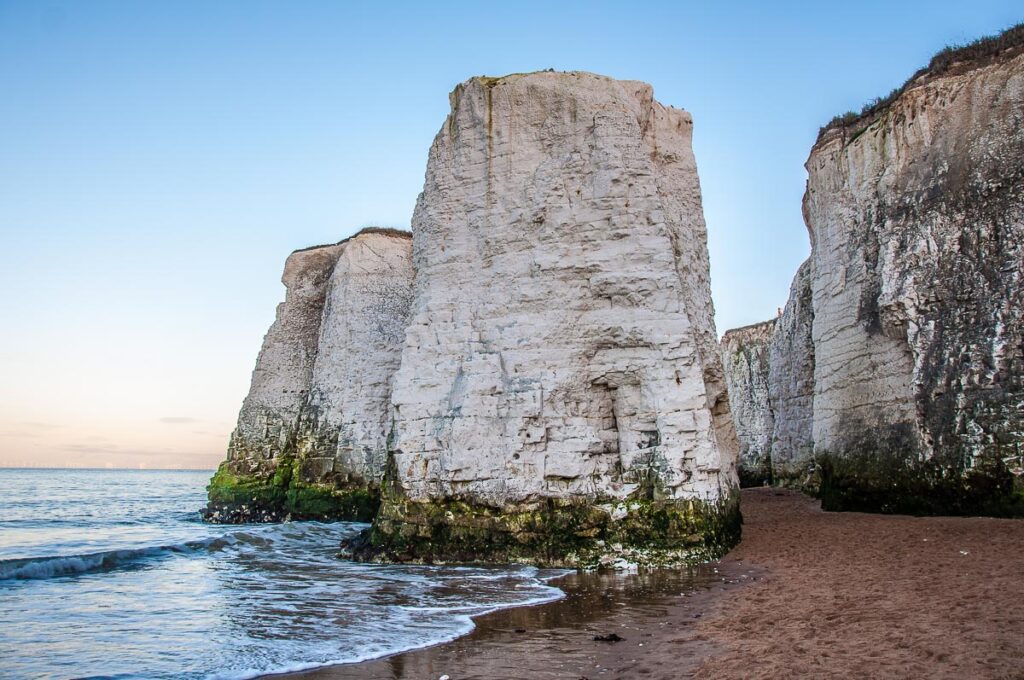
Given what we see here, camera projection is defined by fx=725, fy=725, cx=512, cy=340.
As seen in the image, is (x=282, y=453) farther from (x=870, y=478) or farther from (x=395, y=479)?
(x=870, y=478)

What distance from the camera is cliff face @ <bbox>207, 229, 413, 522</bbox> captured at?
20156 millimetres

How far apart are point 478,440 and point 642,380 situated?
8.86ft

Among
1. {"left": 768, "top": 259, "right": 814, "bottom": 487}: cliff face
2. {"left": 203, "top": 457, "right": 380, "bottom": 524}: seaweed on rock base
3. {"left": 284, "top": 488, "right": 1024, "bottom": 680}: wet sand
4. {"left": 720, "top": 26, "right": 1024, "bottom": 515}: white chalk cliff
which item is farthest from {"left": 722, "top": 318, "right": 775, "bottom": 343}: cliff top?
{"left": 284, "top": 488, "right": 1024, "bottom": 680}: wet sand

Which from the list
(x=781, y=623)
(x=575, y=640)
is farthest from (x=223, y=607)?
(x=781, y=623)

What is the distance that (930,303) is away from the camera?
13.0 meters

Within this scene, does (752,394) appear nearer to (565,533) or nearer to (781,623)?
(565,533)

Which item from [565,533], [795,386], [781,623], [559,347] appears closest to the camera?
[781,623]

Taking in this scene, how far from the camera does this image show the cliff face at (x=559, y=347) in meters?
10.6

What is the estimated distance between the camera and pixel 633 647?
5.98 m

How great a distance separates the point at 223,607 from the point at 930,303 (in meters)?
12.3

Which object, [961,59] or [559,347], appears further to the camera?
[961,59]

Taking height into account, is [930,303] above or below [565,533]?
above

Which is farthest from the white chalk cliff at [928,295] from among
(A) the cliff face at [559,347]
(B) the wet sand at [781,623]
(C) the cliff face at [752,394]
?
(C) the cliff face at [752,394]

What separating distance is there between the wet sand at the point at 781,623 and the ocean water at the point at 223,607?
636mm
